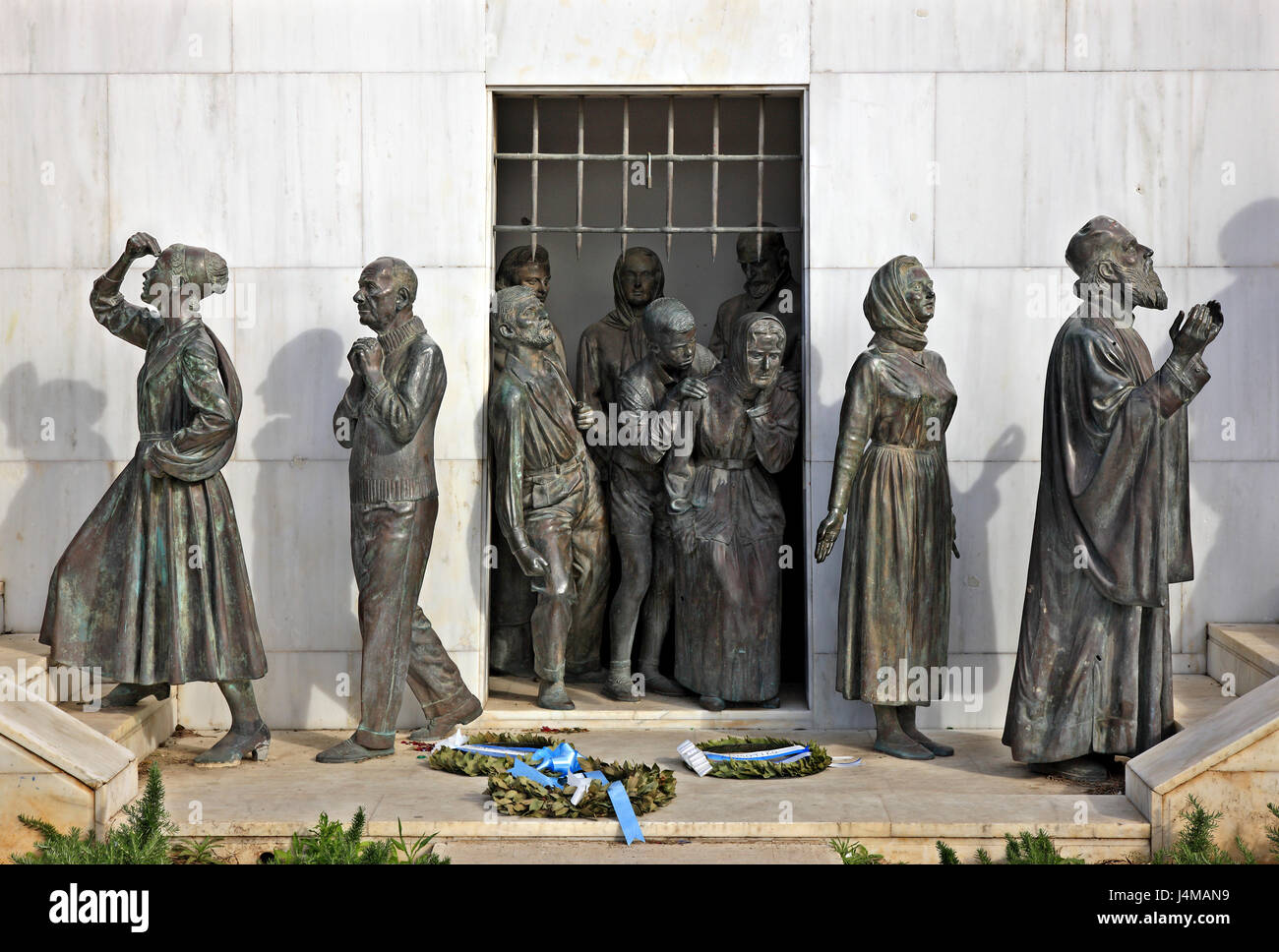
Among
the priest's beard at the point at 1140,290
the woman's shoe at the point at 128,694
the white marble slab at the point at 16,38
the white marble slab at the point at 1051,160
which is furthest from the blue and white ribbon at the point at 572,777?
the white marble slab at the point at 16,38

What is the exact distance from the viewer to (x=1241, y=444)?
28.0 ft

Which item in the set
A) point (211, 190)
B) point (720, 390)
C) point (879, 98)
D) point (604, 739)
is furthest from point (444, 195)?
point (604, 739)

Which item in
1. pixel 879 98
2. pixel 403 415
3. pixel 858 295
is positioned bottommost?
pixel 403 415

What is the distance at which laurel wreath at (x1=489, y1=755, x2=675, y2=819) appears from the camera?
261 inches

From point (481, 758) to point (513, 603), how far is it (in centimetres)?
198

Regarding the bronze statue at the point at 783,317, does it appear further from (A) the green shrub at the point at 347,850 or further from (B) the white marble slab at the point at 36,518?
(B) the white marble slab at the point at 36,518

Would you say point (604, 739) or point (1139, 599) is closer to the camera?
point (1139, 599)

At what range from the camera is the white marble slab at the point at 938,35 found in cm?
845

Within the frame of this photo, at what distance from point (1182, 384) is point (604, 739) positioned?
3.41 meters

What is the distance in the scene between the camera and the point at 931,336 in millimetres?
8484

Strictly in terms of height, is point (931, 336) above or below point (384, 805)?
above

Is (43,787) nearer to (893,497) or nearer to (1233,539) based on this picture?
(893,497)

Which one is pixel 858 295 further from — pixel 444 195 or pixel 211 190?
pixel 211 190
